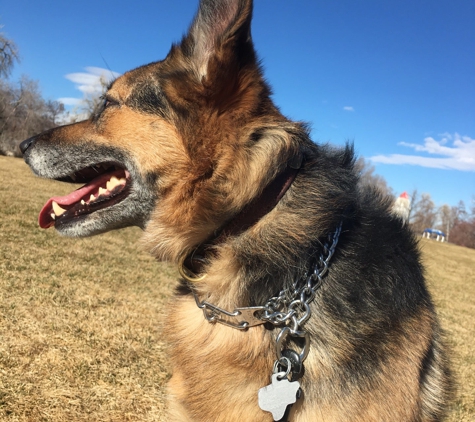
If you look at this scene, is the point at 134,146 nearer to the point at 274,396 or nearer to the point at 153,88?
the point at 153,88

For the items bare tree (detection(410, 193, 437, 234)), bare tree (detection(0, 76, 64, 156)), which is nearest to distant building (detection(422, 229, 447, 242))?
bare tree (detection(410, 193, 437, 234))

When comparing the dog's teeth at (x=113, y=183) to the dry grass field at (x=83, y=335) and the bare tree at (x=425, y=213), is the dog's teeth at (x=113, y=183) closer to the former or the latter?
the dry grass field at (x=83, y=335)

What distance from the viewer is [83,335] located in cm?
415

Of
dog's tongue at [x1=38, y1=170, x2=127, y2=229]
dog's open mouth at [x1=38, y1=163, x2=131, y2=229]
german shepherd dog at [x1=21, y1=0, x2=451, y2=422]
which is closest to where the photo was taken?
german shepherd dog at [x1=21, y1=0, x2=451, y2=422]

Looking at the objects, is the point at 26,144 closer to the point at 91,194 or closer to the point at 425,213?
the point at 91,194

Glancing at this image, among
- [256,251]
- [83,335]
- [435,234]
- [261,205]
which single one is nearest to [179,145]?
[261,205]

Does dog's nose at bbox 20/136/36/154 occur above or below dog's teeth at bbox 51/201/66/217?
above

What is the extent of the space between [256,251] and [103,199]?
1.17 metres

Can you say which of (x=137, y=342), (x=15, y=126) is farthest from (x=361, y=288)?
(x=15, y=126)

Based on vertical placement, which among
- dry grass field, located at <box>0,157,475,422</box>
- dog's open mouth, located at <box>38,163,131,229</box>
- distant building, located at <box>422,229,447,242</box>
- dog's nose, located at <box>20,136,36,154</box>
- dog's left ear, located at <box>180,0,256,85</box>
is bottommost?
dry grass field, located at <box>0,157,475,422</box>

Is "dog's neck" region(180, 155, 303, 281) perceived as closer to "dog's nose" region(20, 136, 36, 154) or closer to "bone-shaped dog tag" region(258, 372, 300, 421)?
"bone-shaped dog tag" region(258, 372, 300, 421)

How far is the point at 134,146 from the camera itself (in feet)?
7.92

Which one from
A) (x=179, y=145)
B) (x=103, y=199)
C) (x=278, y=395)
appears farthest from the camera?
(x=103, y=199)

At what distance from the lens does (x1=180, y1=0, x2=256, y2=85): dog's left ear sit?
6.59ft
